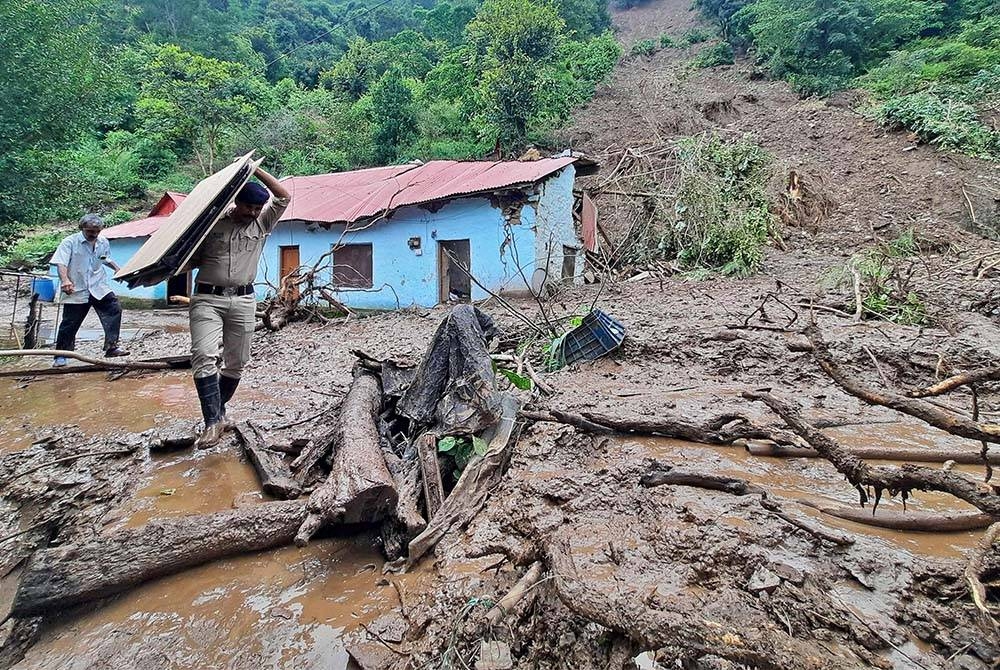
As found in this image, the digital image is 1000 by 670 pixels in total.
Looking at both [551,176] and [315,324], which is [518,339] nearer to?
[315,324]

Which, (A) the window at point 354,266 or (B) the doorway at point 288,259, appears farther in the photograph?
(B) the doorway at point 288,259

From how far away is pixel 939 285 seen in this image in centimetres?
725

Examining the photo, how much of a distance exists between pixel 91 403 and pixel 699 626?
19.1 feet

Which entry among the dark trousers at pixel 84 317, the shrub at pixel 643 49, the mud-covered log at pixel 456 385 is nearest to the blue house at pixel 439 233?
the dark trousers at pixel 84 317

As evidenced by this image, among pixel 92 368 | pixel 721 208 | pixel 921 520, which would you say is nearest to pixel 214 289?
pixel 92 368

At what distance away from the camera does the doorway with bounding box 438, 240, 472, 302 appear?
11.9m

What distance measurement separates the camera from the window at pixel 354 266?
12977 mm

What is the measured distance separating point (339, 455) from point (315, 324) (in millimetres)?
7836

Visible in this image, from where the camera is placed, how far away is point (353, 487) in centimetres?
241

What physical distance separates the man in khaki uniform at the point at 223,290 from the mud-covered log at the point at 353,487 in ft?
3.97

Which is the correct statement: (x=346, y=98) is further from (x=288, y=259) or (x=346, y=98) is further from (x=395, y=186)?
(x=395, y=186)

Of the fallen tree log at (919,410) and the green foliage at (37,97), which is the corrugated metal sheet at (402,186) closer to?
the green foliage at (37,97)

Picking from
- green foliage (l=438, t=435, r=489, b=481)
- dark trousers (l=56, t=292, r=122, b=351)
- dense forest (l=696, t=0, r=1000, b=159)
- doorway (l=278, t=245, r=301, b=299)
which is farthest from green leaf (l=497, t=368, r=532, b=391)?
dense forest (l=696, t=0, r=1000, b=159)

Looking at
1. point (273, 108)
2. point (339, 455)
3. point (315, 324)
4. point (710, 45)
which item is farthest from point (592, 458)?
point (710, 45)
